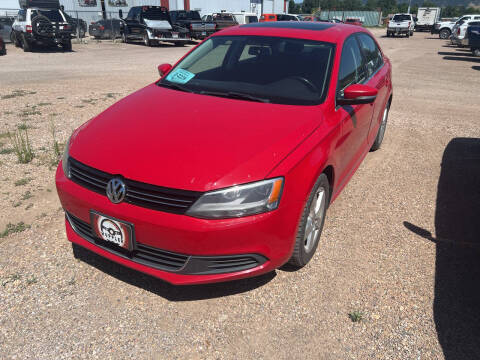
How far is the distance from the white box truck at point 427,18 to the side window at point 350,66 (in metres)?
42.8

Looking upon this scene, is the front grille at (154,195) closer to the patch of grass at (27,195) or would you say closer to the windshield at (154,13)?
the patch of grass at (27,195)

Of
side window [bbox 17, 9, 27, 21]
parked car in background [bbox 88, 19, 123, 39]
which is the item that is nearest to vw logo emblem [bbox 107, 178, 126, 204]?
side window [bbox 17, 9, 27, 21]

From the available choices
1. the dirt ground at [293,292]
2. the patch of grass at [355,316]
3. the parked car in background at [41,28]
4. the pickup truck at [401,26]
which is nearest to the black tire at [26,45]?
the parked car in background at [41,28]

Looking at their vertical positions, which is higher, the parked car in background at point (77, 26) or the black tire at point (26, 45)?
the parked car in background at point (77, 26)

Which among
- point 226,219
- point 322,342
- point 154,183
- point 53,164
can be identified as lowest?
point 322,342

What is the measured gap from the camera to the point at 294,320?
2553 millimetres

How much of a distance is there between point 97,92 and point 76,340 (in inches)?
296

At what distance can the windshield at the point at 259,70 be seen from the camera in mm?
3189

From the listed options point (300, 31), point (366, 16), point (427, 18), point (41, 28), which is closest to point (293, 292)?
point (300, 31)

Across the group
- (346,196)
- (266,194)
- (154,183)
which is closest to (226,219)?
(266,194)

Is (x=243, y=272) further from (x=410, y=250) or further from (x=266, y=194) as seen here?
(x=410, y=250)

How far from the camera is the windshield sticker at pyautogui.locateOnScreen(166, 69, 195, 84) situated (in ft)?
11.8

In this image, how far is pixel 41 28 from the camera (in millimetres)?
16109

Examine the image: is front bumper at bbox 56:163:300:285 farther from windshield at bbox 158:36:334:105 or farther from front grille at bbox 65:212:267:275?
windshield at bbox 158:36:334:105
